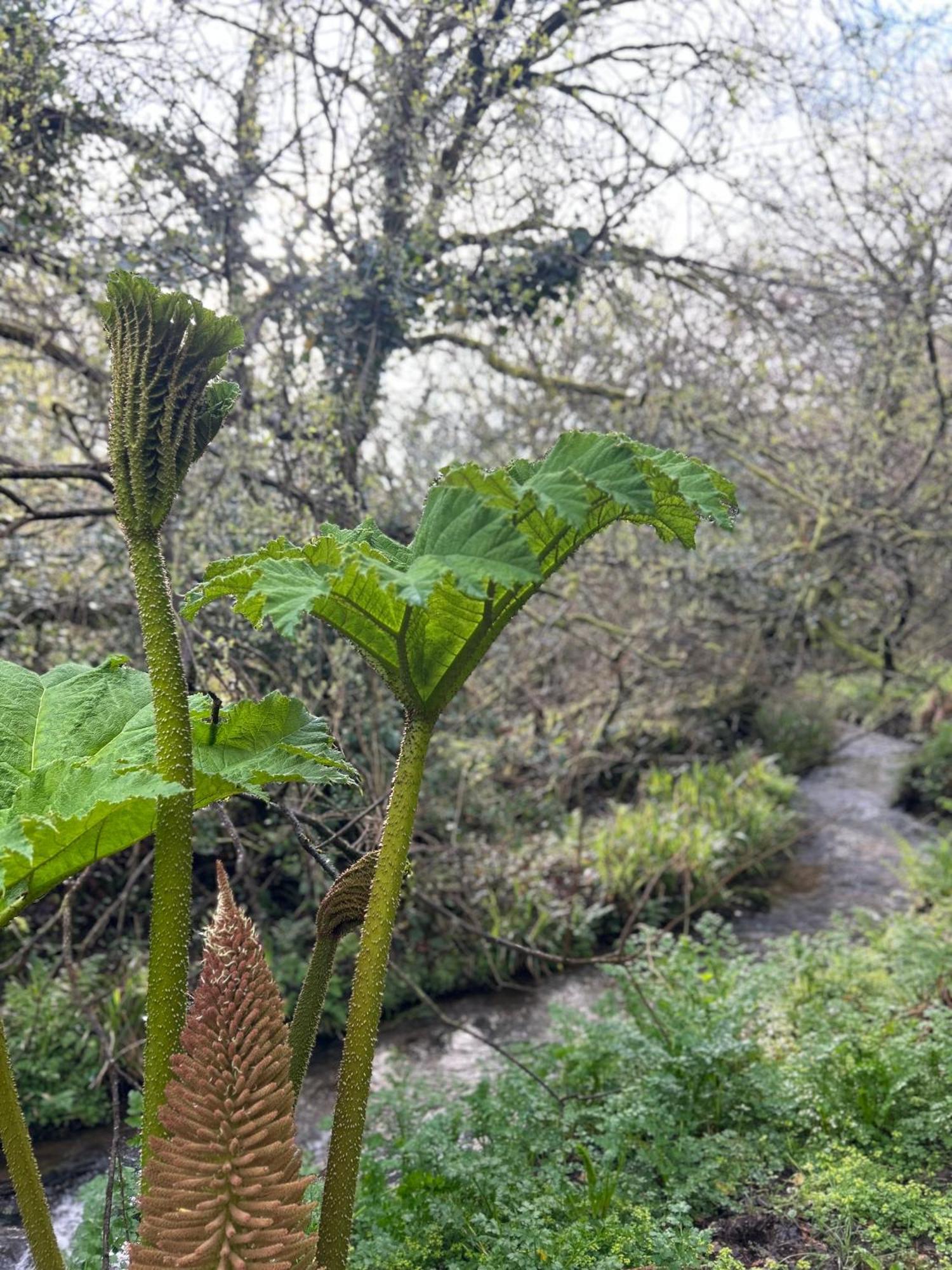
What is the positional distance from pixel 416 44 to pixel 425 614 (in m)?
4.44

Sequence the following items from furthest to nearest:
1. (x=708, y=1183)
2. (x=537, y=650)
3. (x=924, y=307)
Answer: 1. (x=537, y=650)
2. (x=924, y=307)
3. (x=708, y=1183)

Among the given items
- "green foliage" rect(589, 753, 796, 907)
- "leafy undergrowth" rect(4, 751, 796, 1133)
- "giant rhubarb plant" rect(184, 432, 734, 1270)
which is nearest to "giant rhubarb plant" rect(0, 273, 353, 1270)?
"giant rhubarb plant" rect(184, 432, 734, 1270)

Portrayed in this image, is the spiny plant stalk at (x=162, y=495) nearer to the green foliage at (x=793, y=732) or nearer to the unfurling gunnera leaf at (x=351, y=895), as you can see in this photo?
the unfurling gunnera leaf at (x=351, y=895)

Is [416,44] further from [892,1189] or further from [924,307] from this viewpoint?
[892,1189]

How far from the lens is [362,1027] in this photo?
147 cm

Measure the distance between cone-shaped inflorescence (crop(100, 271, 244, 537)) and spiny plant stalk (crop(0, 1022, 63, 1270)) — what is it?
2.67 ft

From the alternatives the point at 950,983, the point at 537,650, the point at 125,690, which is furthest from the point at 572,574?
the point at 125,690

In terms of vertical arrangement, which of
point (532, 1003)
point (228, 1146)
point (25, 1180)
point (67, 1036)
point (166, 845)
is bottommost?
point (532, 1003)

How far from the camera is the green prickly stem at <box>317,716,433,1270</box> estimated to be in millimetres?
1440

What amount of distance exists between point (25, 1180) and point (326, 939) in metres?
0.53

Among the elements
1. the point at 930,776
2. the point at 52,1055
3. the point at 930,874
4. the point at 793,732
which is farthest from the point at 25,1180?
the point at 793,732

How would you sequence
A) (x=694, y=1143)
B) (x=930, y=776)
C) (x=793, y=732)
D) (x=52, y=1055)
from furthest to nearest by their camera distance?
1. (x=793, y=732)
2. (x=930, y=776)
3. (x=52, y=1055)
4. (x=694, y=1143)

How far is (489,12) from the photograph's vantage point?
4.98 meters

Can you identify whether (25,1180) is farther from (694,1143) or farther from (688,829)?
(688,829)
